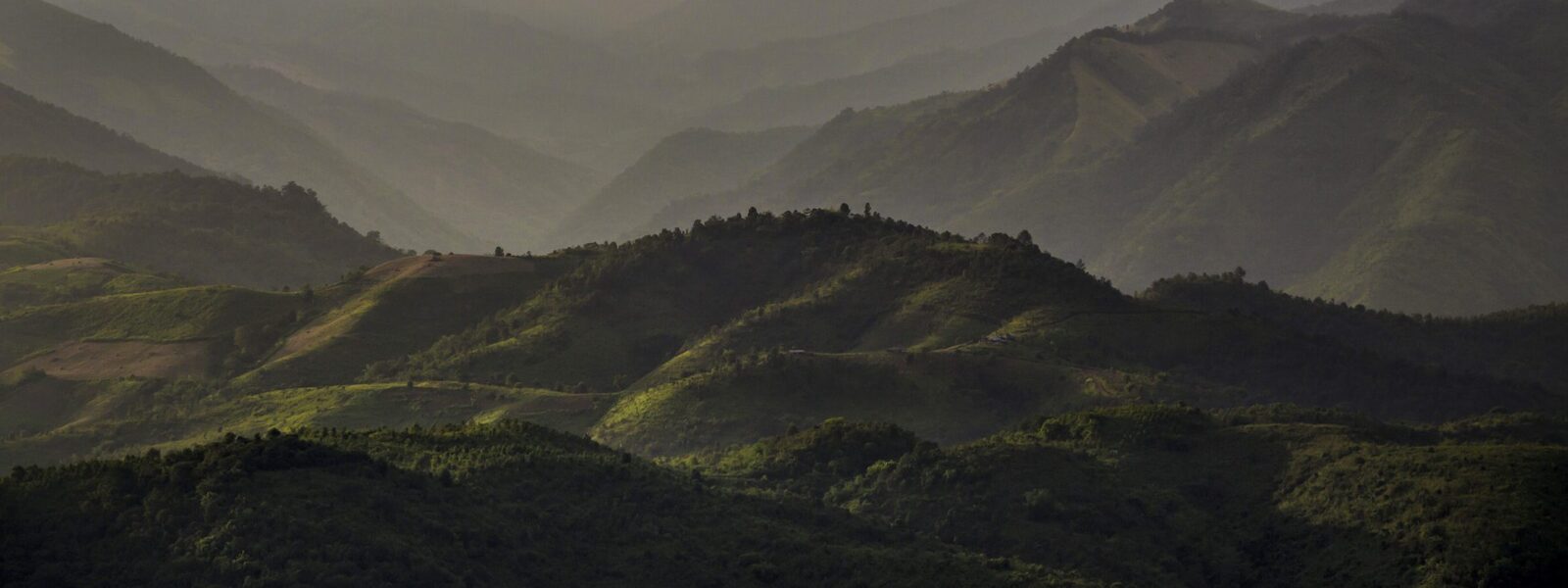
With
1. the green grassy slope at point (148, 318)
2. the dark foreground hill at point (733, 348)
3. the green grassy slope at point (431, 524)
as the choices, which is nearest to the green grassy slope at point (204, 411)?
the dark foreground hill at point (733, 348)

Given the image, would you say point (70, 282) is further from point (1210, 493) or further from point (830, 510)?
point (1210, 493)

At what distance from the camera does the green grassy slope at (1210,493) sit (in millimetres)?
85188

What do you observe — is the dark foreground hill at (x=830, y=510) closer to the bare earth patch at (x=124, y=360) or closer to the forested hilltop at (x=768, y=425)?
the forested hilltop at (x=768, y=425)

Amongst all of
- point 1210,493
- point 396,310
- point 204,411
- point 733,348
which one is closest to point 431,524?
point 1210,493

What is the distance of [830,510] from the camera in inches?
3821

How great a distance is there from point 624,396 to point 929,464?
3871cm

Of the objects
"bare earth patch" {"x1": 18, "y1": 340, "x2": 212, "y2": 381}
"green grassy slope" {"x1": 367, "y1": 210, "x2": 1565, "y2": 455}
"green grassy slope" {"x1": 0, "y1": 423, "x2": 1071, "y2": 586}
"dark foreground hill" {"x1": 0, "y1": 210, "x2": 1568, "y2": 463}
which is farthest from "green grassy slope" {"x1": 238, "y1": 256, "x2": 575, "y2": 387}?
"green grassy slope" {"x1": 0, "y1": 423, "x2": 1071, "y2": 586}

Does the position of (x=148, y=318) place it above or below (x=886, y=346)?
above

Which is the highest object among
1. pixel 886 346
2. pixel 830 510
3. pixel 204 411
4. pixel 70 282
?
pixel 70 282

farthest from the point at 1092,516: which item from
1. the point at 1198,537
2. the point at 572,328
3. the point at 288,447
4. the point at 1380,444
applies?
the point at 572,328

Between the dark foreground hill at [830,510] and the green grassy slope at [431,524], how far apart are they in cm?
13

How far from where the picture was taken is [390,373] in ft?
484

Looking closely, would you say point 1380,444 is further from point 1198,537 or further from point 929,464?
point 929,464

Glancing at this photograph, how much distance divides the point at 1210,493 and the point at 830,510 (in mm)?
20852
